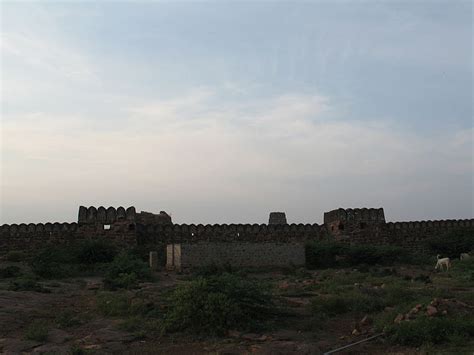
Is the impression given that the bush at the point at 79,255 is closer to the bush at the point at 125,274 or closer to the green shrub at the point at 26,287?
the bush at the point at 125,274

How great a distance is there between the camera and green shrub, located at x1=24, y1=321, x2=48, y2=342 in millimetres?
7000

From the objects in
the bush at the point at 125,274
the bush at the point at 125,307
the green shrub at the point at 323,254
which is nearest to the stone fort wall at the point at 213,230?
the green shrub at the point at 323,254

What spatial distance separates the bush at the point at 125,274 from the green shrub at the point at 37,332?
443cm

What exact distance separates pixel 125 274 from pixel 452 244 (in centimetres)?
1618

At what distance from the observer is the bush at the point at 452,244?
23453mm

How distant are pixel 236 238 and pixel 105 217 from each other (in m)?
5.67

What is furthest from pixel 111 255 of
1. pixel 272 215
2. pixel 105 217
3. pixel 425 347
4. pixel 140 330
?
pixel 425 347

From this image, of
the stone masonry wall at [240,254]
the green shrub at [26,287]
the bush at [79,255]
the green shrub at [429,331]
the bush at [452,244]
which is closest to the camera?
the green shrub at [429,331]

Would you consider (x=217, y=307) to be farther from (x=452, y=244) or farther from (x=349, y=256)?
(x=452, y=244)

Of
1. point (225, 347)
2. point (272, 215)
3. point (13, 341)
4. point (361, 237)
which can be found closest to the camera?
point (225, 347)

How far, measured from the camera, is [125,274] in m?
13.7

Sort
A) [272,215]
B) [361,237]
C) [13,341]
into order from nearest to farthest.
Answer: [13,341] → [361,237] → [272,215]

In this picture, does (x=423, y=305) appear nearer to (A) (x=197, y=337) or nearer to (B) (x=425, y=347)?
(B) (x=425, y=347)

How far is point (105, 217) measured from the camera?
73.5 feet
